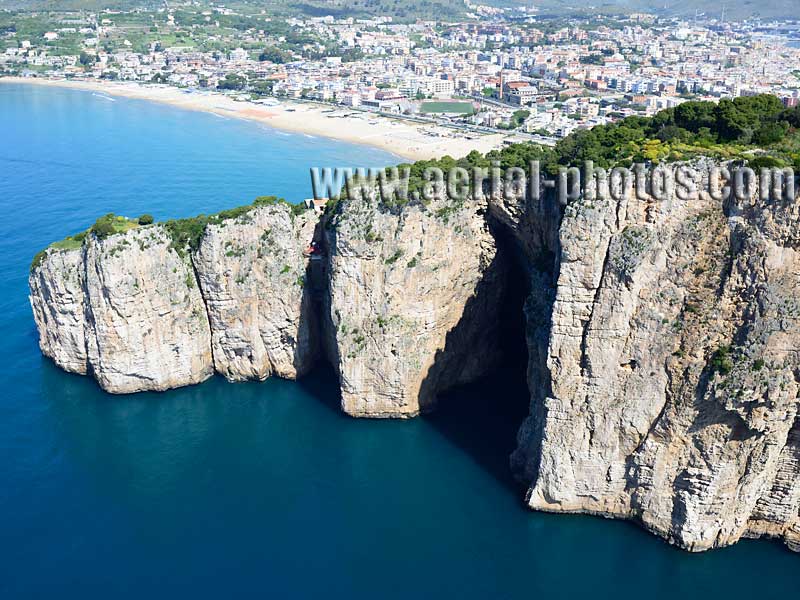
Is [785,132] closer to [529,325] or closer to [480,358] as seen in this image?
[529,325]

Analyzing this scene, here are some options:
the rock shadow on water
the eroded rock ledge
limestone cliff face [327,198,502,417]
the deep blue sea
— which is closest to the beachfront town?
the rock shadow on water

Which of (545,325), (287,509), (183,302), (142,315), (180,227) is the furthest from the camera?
(180,227)

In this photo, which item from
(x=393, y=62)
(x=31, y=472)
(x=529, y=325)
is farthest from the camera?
(x=393, y=62)

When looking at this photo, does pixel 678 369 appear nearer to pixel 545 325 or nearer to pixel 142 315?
pixel 545 325

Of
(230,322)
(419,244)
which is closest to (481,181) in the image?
(419,244)

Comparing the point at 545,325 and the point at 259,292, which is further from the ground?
the point at 545,325

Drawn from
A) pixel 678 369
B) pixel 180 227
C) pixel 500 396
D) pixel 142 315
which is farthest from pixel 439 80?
pixel 678 369
